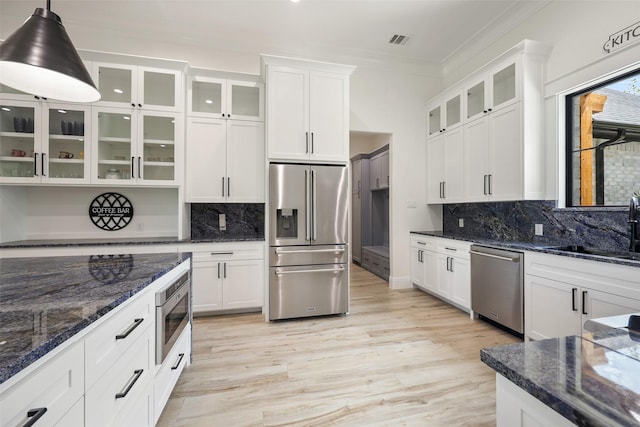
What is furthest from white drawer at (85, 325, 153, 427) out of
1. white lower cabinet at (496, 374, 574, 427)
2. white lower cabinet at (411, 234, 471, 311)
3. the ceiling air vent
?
the ceiling air vent

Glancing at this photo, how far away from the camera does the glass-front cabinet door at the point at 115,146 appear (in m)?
3.19

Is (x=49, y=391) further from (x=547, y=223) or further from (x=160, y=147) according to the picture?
(x=547, y=223)

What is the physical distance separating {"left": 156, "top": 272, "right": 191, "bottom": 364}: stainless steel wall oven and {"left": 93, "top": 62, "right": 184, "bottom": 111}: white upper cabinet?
233 centimetres

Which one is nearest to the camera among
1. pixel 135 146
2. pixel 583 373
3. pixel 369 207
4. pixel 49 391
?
pixel 583 373

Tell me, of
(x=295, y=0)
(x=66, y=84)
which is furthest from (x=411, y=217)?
(x=66, y=84)

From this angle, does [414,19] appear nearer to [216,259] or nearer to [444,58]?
[444,58]

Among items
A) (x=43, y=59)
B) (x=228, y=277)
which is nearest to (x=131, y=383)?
(x=43, y=59)

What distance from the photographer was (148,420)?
1437mm

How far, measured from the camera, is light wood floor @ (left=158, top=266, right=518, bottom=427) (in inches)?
67.8

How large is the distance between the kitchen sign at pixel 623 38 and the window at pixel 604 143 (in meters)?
0.24

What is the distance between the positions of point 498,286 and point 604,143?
1600 mm

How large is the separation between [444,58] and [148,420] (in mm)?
5292

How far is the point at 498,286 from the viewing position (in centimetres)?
282

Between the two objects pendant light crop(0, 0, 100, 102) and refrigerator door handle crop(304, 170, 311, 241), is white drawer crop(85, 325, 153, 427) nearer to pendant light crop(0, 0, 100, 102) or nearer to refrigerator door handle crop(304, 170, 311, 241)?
pendant light crop(0, 0, 100, 102)
